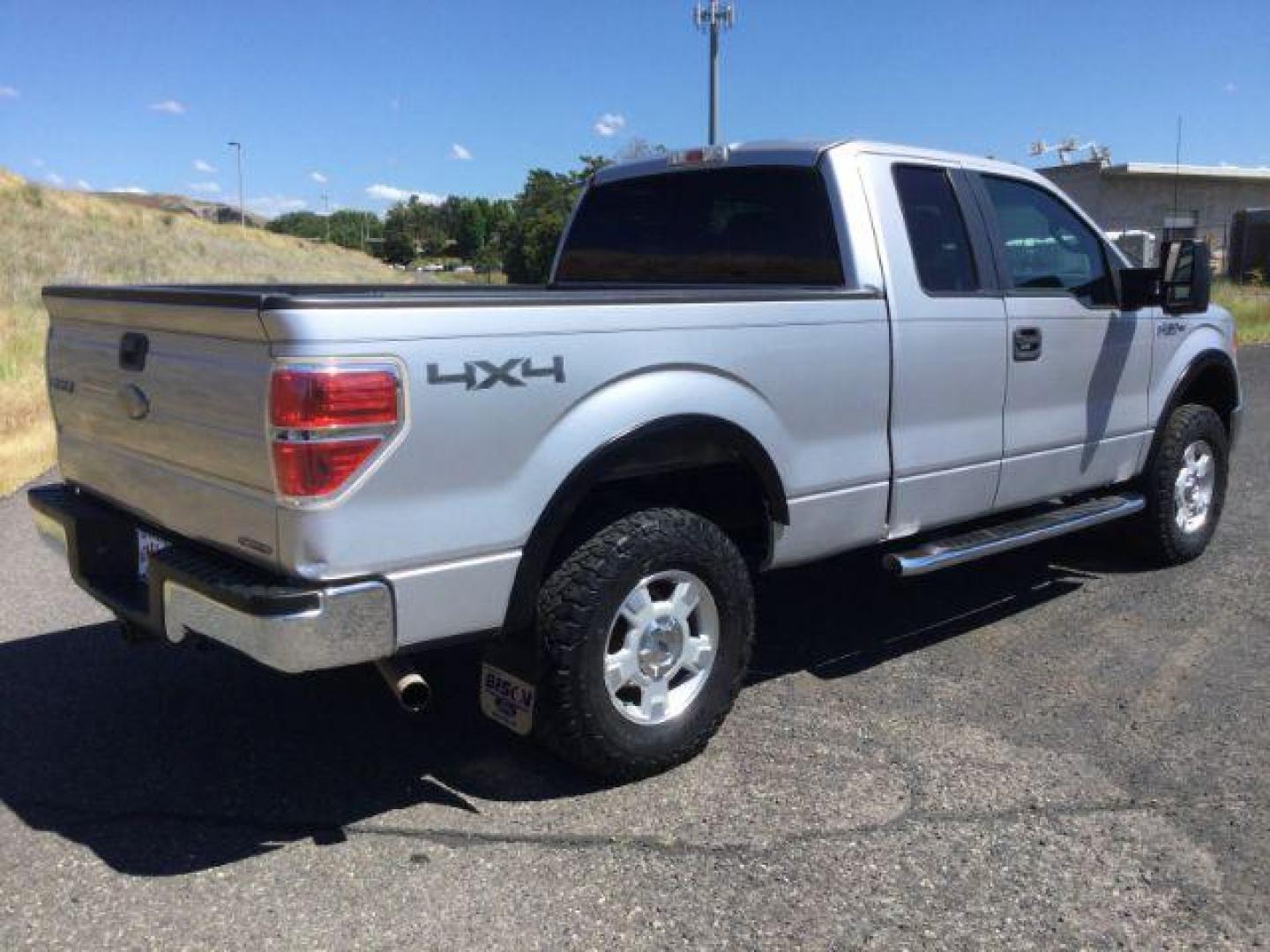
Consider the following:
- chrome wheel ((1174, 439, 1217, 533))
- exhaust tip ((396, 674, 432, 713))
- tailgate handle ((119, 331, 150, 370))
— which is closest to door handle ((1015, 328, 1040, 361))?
chrome wheel ((1174, 439, 1217, 533))

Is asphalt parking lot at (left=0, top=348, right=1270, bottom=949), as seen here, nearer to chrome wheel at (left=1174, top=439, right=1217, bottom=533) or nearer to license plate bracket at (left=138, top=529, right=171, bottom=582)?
license plate bracket at (left=138, top=529, right=171, bottom=582)

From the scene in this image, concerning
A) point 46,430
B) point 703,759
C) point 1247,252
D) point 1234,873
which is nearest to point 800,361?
point 703,759

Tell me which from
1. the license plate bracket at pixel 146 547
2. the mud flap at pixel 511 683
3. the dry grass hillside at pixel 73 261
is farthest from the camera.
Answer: the dry grass hillside at pixel 73 261

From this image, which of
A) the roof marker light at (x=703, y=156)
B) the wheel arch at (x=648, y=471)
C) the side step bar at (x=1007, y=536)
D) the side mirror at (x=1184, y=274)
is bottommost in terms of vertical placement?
the side step bar at (x=1007, y=536)

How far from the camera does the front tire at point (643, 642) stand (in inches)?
134

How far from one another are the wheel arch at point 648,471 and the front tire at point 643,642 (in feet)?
0.41

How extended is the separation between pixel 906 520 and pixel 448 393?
218cm

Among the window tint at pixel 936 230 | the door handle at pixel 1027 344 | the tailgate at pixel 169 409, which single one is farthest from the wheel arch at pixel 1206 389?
the tailgate at pixel 169 409

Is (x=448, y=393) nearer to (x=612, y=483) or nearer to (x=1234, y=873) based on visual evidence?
(x=612, y=483)

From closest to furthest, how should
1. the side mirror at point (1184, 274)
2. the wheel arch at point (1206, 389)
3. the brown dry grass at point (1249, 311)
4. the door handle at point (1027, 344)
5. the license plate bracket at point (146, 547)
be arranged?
the license plate bracket at point (146, 547) → the door handle at point (1027, 344) → the side mirror at point (1184, 274) → the wheel arch at point (1206, 389) → the brown dry grass at point (1249, 311)

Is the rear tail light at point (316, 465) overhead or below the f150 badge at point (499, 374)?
below

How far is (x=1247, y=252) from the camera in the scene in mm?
30391

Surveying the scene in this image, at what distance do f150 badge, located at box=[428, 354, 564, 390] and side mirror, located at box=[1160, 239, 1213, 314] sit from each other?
11.7 ft

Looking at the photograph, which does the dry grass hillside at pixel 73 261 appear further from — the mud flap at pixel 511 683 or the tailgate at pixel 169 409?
the mud flap at pixel 511 683
